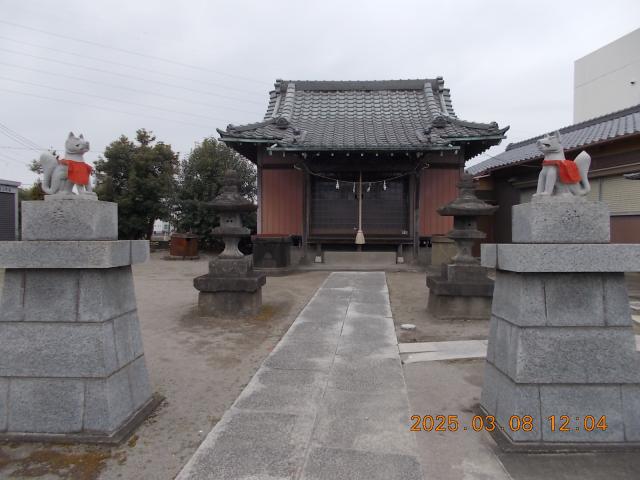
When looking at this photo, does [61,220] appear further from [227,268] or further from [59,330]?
[227,268]

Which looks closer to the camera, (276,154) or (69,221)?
(69,221)

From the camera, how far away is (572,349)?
2934 millimetres

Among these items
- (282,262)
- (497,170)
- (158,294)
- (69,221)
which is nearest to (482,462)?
(69,221)

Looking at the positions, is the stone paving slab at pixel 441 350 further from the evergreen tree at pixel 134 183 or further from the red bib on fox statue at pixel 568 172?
the evergreen tree at pixel 134 183

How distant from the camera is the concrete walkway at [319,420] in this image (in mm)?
2648

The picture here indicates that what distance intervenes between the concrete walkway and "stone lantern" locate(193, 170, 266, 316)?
1.61 m

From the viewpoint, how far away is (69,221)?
10.1ft

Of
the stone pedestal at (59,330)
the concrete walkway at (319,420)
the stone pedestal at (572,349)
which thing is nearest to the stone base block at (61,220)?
the stone pedestal at (59,330)

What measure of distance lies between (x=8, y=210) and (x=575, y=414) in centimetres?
2223

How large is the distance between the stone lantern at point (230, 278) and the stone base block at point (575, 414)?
16.5 feet

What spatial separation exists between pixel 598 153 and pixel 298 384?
39.6 ft

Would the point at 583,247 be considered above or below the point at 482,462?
above

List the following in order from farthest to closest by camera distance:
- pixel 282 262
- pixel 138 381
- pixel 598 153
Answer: pixel 282 262
pixel 598 153
pixel 138 381

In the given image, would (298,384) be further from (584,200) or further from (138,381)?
(584,200)
